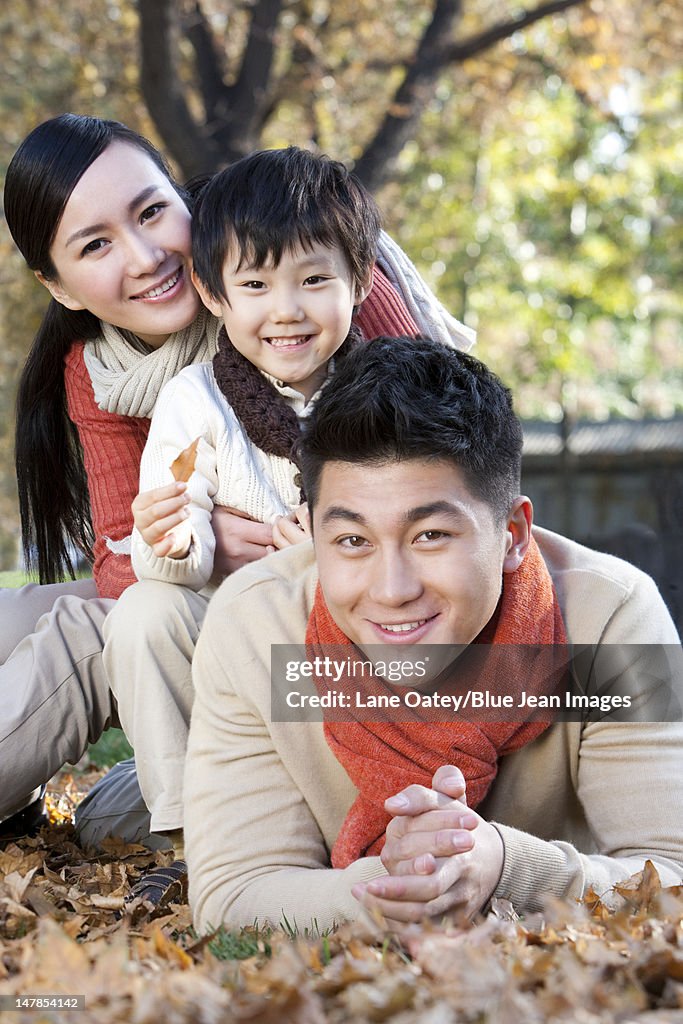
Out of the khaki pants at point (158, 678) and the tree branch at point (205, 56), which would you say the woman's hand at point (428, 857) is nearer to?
the khaki pants at point (158, 678)

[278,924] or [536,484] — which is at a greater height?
[536,484]

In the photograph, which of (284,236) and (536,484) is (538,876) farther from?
→ (536,484)

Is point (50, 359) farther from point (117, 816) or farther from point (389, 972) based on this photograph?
point (389, 972)

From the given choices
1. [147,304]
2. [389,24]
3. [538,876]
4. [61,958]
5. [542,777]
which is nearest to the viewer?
[61,958]

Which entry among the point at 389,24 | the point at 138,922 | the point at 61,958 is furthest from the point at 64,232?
the point at 389,24

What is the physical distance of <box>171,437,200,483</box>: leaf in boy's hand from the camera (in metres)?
3.62

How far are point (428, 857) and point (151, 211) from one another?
2417 mm

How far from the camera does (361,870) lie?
292 cm

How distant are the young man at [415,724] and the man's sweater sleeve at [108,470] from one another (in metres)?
1.01

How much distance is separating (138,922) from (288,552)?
1.03m

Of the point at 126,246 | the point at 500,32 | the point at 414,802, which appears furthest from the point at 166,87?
the point at 414,802

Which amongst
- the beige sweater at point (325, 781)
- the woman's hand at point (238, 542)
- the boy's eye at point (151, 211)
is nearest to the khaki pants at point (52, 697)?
the woman's hand at point (238, 542)

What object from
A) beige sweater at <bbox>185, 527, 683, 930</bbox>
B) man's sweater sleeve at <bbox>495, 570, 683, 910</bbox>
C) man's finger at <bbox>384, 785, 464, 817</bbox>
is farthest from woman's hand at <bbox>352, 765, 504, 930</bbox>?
man's sweater sleeve at <bbox>495, 570, 683, 910</bbox>

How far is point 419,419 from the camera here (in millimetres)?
2938
